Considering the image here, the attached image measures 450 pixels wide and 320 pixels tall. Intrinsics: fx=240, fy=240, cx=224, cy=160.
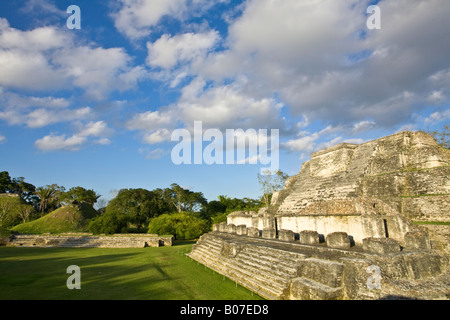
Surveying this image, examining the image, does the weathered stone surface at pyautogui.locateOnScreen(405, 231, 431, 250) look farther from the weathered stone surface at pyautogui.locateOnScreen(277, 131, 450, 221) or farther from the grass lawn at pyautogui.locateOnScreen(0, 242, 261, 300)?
the grass lawn at pyautogui.locateOnScreen(0, 242, 261, 300)

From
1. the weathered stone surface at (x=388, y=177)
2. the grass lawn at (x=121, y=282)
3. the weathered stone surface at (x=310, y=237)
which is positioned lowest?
the grass lawn at (x=121, y=282)

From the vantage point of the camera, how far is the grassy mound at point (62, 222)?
24.7 m

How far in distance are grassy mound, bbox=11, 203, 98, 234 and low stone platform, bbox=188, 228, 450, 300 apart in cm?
2429

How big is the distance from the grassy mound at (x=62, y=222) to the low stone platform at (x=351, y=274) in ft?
79.7

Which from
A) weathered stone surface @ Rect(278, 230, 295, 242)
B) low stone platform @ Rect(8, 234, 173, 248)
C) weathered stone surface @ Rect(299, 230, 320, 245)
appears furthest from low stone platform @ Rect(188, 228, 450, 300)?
low stone platform @ Rect(8, 234, 173, 248)

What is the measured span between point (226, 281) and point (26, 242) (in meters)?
18.5

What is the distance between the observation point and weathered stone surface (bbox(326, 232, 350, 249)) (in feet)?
23.1

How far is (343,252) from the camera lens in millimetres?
6172

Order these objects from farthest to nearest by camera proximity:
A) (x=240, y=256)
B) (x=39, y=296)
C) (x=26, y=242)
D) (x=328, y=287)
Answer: (x=26, y=242), (x=240, y=256), (x=39, y=296), (x=328, y=287)

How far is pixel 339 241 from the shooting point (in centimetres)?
716

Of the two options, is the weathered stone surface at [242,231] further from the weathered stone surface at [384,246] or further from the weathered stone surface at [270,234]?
the weathered stone surface at [384,246]

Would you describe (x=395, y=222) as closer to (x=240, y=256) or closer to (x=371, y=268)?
(x=371, y=268)

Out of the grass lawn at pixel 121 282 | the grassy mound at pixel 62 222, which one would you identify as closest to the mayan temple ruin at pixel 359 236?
the grass lawn at pixel 121 282
